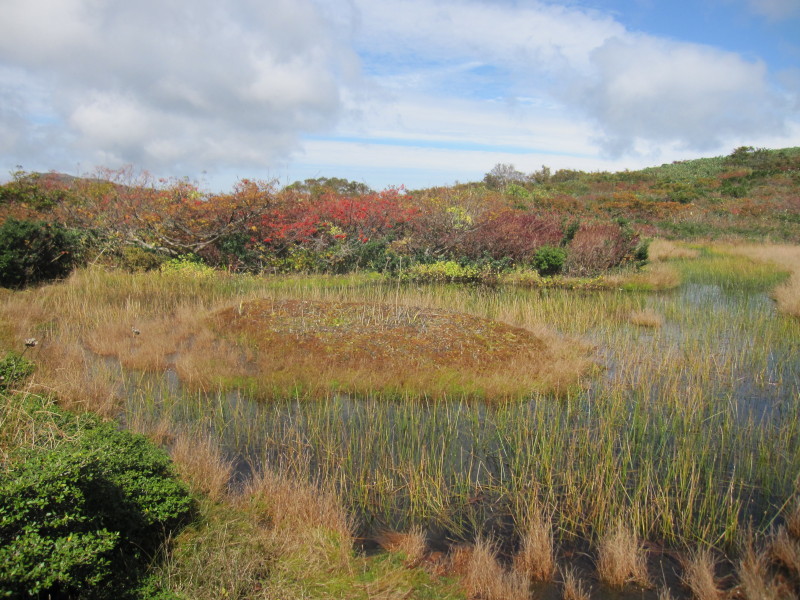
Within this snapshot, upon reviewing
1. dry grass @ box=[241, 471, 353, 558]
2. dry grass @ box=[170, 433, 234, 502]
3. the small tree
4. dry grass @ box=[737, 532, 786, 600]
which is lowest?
dry grass @ box=[737, 532, 786, 600]

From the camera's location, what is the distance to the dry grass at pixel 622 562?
3.95m

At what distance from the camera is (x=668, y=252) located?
2302 cm

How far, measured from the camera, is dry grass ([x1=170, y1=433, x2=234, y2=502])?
469 cm

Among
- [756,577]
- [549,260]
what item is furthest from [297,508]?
[549,260]

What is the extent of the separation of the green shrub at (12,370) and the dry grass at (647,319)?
404 inches

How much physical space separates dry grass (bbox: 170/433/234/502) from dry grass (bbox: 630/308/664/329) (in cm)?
884

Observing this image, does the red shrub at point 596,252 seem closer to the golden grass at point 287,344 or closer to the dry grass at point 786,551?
the golden grass at point 287,344

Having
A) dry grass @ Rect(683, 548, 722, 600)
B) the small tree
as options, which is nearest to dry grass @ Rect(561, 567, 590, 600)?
dry grass @ Rect(683, 548, 722, 600)

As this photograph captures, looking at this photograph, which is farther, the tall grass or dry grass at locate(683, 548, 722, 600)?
the tall grass

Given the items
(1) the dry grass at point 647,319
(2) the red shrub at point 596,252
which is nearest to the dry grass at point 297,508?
(1) the dry grass at point 647,319

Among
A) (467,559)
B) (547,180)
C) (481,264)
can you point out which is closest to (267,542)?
(467,559)

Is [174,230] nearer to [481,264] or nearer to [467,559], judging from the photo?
[481,264]

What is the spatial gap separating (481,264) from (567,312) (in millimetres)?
5960

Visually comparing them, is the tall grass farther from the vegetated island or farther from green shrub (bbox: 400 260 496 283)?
green shrub (bbox: 400 260 496 283)
